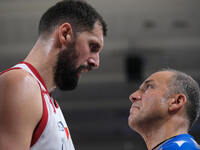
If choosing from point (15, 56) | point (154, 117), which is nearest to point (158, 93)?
point (154, 117)

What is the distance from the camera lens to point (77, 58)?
7.15 ft

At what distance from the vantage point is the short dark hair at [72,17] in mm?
2200

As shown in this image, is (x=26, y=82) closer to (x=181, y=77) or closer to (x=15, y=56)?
(x=181, y=77)

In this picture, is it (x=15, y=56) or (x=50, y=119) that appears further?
(x=15, y=56)

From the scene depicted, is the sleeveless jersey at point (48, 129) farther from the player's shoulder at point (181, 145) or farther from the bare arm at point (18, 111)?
the player's shoulder at point (181, 145)

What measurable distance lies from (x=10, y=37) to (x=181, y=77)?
6573mm

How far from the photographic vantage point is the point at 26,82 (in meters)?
1.87

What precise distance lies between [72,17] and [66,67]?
334mm

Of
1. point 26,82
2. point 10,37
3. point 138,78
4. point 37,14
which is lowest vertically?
point 138,78

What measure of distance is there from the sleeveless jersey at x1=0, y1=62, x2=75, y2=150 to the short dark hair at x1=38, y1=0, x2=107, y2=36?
1.07ft

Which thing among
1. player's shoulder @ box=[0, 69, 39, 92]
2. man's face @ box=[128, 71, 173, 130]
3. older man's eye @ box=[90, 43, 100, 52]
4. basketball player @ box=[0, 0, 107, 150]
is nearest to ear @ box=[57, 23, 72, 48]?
basketball player @ box=[0, 0, 107, 150]

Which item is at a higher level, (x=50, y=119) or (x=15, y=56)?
(x=50, y=119)

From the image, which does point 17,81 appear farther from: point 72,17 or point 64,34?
point 72,17

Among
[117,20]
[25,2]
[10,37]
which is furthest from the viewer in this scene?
[10,37]
